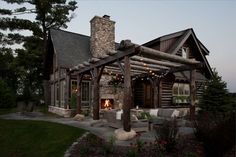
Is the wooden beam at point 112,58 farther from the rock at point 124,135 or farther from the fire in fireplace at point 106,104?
the fire in fireplace at point 106,104

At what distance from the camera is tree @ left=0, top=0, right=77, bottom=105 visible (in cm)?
2327

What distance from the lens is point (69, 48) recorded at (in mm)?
19188

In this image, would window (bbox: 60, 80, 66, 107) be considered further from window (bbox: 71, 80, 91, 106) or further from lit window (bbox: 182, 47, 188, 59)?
lit window (bbox: 182, 47, 188, 59)

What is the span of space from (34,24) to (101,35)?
29.3 ft

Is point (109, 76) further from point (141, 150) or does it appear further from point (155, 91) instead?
point (141, 150)

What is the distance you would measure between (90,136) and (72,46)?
507 inches

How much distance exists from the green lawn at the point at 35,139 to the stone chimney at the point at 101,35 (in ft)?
32.5

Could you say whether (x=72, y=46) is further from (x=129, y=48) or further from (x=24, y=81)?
(x=24, y=81)

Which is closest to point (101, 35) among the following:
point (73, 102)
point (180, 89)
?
point (73, 102)

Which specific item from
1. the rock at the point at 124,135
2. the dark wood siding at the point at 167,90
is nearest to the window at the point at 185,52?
the dark wood siding at the point at 167,90

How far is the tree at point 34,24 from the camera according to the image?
23266mm

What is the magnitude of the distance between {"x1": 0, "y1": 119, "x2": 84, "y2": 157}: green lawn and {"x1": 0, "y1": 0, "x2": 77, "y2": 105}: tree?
13.1 meters

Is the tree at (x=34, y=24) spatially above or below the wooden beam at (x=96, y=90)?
above

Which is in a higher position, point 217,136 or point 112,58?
point 112,58
